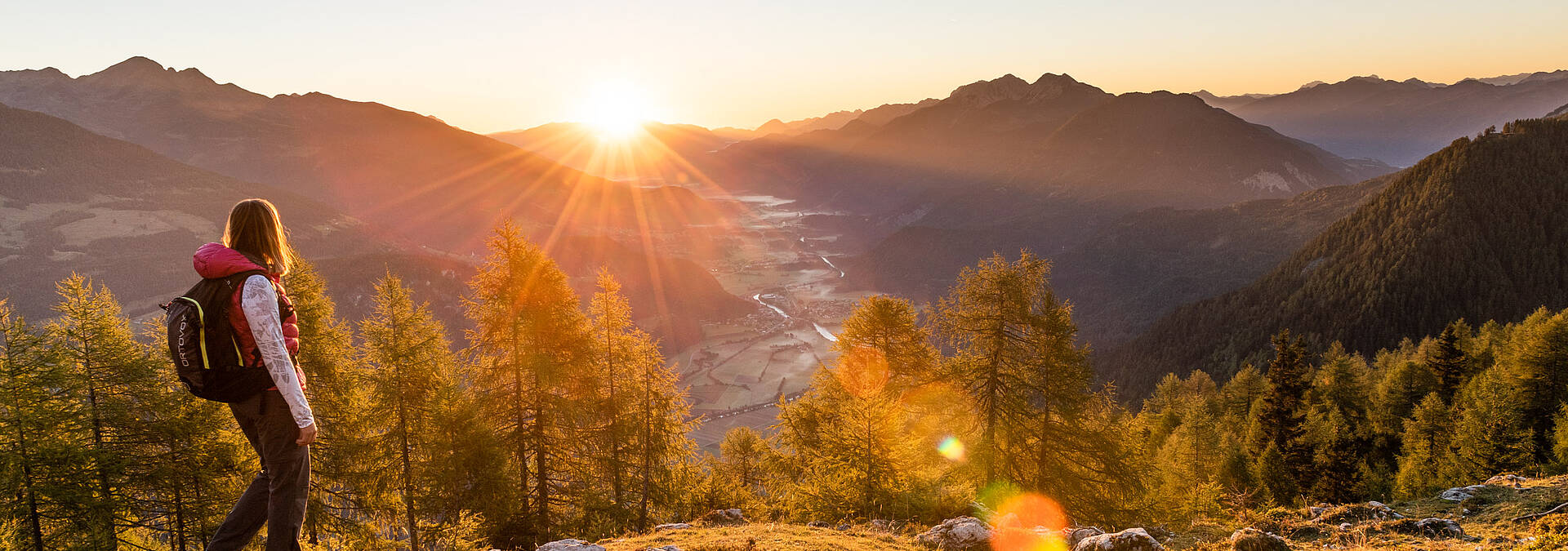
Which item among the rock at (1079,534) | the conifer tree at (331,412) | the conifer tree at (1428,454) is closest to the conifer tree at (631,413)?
the conifer tree at (331,412)

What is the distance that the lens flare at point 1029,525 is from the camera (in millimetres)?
11891

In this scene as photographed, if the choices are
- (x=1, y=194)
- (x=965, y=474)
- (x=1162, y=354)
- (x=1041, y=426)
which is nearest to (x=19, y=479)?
(x=965, y=474)

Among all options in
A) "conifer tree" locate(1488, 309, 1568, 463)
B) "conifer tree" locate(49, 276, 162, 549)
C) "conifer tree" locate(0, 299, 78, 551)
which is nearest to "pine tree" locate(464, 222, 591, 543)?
"conifer tree" locate(49, 276, 162, 549)

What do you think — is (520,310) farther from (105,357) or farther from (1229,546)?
(1229,546)

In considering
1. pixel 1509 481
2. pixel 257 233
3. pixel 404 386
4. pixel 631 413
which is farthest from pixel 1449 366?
pixel 257 233

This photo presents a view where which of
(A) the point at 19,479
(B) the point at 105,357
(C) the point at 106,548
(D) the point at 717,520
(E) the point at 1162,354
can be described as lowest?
(E) the point at 1162,354

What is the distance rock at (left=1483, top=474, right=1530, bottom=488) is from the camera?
16.3 meters

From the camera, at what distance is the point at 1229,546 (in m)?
9.76

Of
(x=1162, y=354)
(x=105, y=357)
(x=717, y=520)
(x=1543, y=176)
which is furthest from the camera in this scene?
(x=1543, y=176)

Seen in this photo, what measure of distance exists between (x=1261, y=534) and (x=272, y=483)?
43.5ft

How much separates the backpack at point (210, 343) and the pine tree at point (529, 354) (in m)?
12.8

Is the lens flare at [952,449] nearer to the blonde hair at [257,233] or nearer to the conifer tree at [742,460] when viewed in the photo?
the conifer tree at [742,460]

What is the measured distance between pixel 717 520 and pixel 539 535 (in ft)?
17.5

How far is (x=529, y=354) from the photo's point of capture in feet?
58.9
